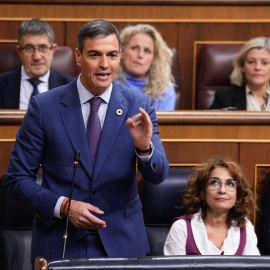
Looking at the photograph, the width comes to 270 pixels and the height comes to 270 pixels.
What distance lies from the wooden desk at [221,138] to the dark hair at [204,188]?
0.20 ft

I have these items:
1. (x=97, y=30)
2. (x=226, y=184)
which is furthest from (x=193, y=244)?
(x=97, y=30)

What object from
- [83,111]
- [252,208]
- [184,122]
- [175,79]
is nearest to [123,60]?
[175,79]

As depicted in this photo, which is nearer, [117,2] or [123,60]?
[123,60]

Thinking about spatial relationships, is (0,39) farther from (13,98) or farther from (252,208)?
(252,208)

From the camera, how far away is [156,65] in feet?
5.14

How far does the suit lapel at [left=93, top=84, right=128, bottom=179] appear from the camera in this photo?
783mm

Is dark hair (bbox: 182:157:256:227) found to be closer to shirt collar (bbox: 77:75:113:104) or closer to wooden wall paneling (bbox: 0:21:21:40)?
shirt collar (bbox: 77:75:113:104)

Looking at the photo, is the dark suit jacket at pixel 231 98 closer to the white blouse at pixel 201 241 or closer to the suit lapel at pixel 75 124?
the white blouse at pixel 201 241

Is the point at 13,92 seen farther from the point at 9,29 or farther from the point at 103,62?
the point at 103,62

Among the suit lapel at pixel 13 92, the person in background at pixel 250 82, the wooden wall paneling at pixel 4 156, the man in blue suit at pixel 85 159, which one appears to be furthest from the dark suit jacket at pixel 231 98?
the man in blue suit at pixel 85 159

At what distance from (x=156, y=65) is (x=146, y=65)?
0.03 meters

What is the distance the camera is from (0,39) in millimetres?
1682

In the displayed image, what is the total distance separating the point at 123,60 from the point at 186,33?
243 mm

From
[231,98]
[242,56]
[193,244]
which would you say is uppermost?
[242,56]
